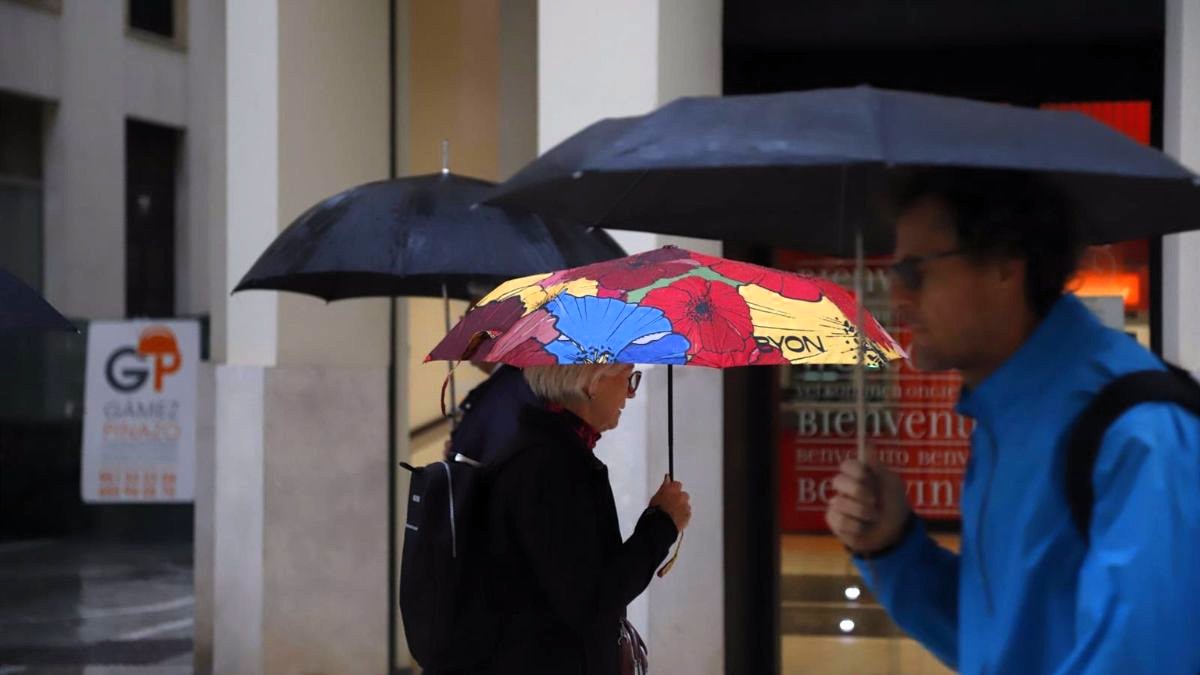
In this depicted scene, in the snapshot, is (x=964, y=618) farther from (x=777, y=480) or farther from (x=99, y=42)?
(x=99, y=42)

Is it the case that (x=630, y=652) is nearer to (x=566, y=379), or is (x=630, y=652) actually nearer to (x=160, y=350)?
(x=566, y=379)

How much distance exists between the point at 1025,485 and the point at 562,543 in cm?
166

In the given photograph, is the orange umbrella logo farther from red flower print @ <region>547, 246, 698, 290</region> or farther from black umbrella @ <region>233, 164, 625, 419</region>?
red flower print @ <region>547, 246, 698, 290</region>

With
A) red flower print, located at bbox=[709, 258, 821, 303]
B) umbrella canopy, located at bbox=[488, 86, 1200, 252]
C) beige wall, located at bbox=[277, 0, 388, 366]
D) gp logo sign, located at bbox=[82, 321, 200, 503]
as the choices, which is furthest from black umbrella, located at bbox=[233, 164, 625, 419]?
gp logo sign, located at bbox=[82, 321, 200, 503]

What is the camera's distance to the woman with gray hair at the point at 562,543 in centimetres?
363

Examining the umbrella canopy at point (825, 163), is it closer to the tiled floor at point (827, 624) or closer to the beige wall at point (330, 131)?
the tiled floor at point (827, 624)

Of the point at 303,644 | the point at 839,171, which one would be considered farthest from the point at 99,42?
the point at 839,171

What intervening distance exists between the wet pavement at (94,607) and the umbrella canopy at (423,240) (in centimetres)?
428

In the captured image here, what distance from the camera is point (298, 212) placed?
330 inches

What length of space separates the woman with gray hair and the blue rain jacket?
54.6 inches

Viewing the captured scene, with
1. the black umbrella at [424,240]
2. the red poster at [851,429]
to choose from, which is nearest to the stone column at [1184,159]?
the red poster at [851,429]

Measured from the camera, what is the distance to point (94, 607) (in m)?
11.6

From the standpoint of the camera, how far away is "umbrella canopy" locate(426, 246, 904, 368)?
3861mm

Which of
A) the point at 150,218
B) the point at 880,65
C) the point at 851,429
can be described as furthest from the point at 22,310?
the point at 150,218
